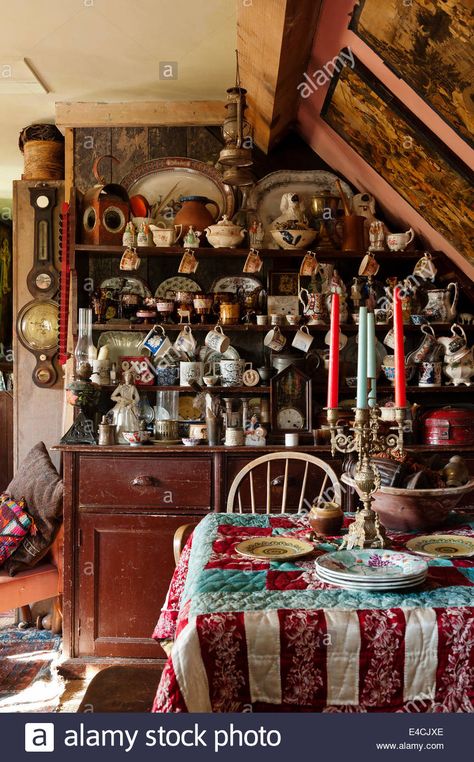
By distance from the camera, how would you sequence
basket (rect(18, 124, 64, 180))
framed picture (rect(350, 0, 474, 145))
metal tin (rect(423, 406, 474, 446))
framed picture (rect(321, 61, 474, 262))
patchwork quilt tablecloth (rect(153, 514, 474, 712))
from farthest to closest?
basket (rect(18, 124, 64, 180)) → metal tin (rect(423, 406, 474, 446)) → framed picture (rect(321, 61, 474, 262)) → framed picture (rect(350, 0, 474, 145)) → patchwork quilt tablecloth (rect(153, 514, 474, 712))

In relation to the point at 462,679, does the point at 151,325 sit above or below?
above

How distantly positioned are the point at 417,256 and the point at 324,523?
2.08 metres

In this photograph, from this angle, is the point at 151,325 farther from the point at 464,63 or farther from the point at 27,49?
the point at 464,63

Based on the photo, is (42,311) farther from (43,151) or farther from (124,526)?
(124,526)

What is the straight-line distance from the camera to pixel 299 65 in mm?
3277

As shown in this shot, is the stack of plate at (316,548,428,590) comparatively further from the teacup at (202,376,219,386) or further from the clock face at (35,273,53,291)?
the clock face at (35,273,53,291)

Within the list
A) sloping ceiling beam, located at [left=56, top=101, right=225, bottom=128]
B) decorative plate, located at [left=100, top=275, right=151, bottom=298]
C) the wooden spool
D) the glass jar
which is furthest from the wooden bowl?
the wooden spool

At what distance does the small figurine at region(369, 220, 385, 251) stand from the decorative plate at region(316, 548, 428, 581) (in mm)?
2288

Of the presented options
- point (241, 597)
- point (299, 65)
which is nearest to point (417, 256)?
point (299, 65)

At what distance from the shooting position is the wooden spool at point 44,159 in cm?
459

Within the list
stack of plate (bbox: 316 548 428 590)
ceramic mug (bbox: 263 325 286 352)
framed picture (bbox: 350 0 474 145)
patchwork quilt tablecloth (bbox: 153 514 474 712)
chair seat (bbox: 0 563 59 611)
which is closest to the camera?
patchwork quilt tablecloth (bbox: 153 514 474 712)

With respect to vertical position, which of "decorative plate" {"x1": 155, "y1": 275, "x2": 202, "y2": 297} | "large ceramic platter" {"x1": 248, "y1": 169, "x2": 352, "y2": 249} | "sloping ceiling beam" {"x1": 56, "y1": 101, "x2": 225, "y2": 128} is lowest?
"decorative plate" {"x1": 155, "y1": 275, "x2": 202, "y2": 297}

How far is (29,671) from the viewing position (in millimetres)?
3455

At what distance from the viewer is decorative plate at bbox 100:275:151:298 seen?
13.3 ft
